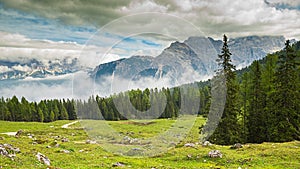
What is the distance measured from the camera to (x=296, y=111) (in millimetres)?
40781

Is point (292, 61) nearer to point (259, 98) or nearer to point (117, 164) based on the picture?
point (259, 98)

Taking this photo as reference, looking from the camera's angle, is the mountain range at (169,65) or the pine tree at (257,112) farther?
the pine tree at (257,112)

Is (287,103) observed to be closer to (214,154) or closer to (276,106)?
(276,106)

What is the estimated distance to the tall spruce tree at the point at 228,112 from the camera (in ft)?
133

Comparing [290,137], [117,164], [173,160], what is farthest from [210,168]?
[290,137]

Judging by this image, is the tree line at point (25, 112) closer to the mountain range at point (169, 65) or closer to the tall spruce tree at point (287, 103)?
the tall spruce tree at point (287, 103)

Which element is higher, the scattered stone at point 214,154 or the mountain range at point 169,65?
the mountain range at point 169,65

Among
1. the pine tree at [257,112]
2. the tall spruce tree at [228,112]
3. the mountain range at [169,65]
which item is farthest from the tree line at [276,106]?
the mountain range at [169,65]

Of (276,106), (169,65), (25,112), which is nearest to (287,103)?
(276,106)

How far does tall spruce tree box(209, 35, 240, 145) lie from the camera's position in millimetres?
40562

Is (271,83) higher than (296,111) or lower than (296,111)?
higher

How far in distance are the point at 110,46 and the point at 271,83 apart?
34818 millimetres

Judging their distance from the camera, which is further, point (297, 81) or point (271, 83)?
point (271, 83)

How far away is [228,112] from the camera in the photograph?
4056 centimetres
